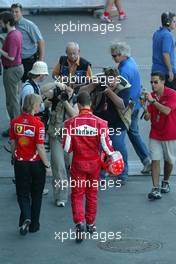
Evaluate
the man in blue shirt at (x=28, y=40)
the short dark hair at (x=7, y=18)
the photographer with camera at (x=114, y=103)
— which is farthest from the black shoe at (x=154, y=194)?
the man in blue shirt at (x=28, y=40)

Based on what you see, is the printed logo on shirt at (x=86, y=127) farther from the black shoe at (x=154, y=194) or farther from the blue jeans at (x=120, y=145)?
the blue jeans at (x=120, y=145)

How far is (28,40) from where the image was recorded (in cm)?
1447

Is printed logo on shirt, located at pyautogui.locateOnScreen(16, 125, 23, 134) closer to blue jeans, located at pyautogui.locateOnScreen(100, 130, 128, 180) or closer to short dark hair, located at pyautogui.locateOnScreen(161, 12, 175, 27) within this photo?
blue jeans, located at pyautogui.locateOnScreen(100, 130, 128, 180)

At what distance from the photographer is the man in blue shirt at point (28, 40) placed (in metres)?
14.4

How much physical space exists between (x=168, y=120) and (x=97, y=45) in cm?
853

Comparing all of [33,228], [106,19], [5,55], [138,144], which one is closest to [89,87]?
[138,144]

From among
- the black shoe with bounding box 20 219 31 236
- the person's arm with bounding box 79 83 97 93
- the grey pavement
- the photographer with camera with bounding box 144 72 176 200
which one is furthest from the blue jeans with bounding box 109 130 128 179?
the black shoe with bounding box 20 219 31 236

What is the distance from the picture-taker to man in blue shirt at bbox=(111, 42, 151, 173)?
12.0 meters

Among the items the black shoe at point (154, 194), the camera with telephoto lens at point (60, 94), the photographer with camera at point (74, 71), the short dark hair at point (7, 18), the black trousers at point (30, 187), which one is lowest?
the black shoe at point (154, 194)

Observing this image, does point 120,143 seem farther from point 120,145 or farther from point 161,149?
point 161,149

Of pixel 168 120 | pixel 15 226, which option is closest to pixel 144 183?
pixel 168 120

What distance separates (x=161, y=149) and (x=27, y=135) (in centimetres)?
202

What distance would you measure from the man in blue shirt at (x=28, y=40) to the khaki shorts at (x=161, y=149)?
3.56 metres

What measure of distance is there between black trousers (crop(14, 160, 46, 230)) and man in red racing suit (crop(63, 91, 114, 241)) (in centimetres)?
38
